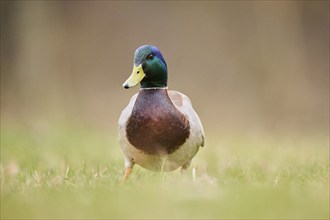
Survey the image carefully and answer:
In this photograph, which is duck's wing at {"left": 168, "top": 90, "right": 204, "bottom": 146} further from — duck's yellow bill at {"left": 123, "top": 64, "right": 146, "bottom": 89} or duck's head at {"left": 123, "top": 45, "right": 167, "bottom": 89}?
→ duck's yellow bill at {"left": 123, "top": 64, "right": 146, "bottom": 89}

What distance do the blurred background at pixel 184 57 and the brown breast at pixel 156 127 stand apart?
21.4 ft

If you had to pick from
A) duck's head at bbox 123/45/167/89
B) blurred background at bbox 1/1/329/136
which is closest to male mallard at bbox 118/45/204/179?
duck's head at bbox 123/45/167/89

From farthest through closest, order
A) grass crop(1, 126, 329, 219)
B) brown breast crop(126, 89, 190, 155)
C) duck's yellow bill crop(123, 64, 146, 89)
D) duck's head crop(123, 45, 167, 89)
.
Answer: duck's head crop(123, 45, 167, 89) → duck's yellow bill crop(123, 64, 146, 89) → brown breast crop(126, 89, 190, 155) → grass crop(1, 126, 329, 219)

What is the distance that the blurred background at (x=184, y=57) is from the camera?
1223 cm

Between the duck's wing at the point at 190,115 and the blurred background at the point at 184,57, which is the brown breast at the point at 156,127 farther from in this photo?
the blurred background at the point at 184,57

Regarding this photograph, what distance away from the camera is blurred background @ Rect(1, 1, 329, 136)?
1223 cm

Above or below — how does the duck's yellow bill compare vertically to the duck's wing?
above

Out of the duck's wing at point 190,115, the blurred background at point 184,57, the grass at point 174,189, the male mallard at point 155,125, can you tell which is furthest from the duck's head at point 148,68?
the blurred background at point 184,57

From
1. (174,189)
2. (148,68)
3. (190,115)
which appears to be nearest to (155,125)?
(190,115)

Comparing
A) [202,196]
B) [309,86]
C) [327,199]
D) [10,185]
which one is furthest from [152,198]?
[309,86]

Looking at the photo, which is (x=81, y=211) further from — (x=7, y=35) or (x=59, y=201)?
(x=7, y=35)

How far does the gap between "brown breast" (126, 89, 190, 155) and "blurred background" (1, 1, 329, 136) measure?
257 inches

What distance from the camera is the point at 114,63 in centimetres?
1384

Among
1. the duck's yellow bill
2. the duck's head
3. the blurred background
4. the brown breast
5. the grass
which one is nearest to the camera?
the grass
